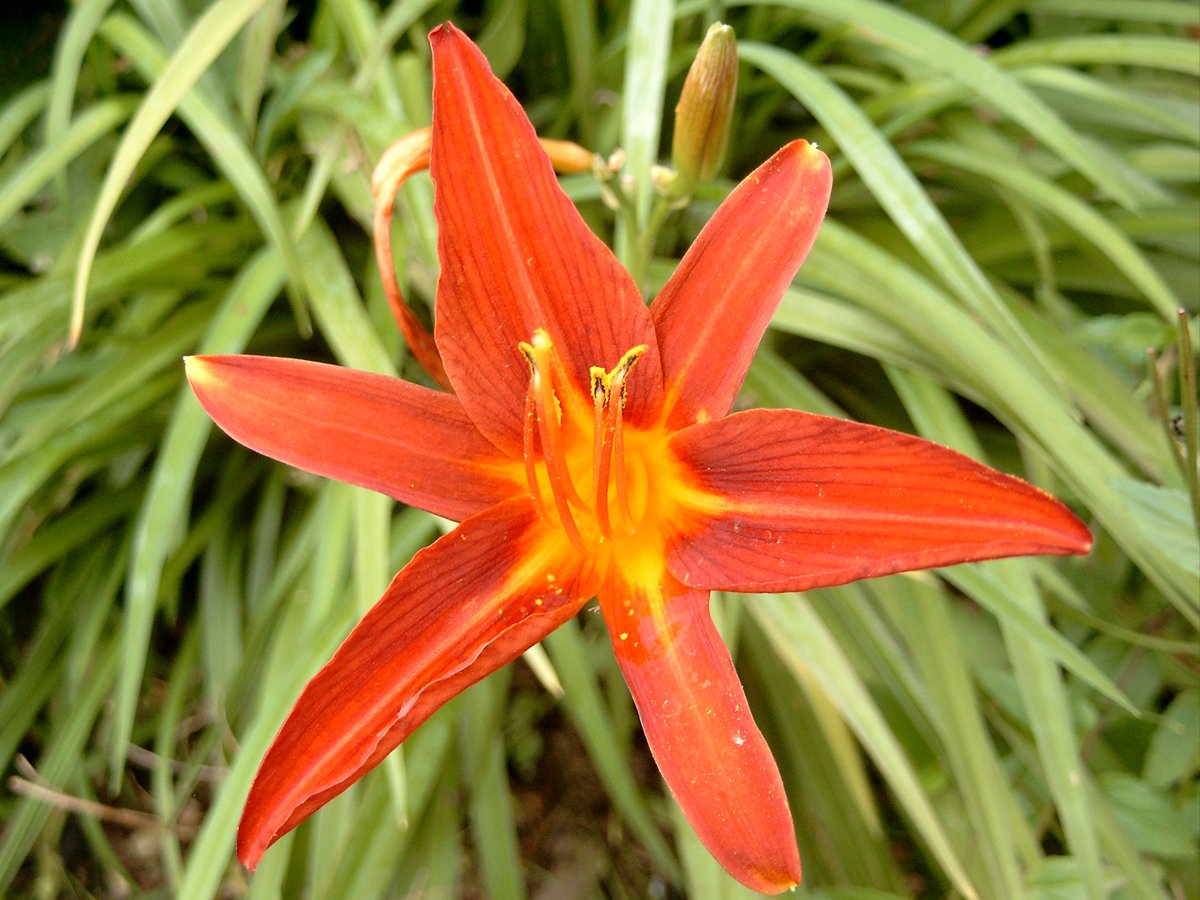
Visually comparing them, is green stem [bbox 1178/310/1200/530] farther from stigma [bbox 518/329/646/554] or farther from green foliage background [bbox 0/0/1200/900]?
stigma [bbox 518/329/646/554]

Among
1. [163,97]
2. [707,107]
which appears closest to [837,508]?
[707,107]

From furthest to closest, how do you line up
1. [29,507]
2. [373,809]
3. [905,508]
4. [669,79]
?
[669,79] → [29,507] → [373,809] → [905,508]

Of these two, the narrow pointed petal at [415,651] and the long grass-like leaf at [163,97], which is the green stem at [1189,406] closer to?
the narrow pointed petal at [415,651]

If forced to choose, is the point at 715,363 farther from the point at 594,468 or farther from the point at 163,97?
the point at 163,97

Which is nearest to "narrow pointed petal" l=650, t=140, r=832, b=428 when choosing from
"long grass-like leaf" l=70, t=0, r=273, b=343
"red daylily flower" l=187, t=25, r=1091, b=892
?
"red daylily flower" l=187, t=25, r=1091, b=892

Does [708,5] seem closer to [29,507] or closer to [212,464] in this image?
[212,464]

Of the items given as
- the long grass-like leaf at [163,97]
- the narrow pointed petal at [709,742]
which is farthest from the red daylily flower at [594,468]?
the long grass-like leaf at [163,97]

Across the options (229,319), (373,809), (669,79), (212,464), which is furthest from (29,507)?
(669,79)

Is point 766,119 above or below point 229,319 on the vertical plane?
above
